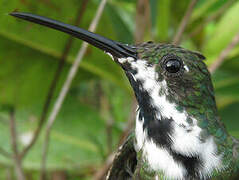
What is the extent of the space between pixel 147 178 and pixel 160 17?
82 centimetres

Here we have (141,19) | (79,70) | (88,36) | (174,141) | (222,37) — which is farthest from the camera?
(222,37)

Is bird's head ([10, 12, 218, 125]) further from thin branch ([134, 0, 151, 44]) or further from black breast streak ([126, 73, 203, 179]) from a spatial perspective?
thin branch ([134, 0, 151, 44])

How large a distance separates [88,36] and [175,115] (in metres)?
0.32

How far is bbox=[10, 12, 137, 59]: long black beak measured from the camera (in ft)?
3.26

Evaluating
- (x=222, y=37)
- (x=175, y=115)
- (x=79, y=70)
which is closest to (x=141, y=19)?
(x=79, y=70)

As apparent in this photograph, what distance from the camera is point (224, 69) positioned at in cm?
198

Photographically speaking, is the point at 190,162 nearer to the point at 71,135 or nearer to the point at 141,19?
the point at 141,19

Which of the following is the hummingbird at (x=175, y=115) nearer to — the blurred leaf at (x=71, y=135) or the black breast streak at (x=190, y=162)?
the black breast streak at (x=190, y=162)

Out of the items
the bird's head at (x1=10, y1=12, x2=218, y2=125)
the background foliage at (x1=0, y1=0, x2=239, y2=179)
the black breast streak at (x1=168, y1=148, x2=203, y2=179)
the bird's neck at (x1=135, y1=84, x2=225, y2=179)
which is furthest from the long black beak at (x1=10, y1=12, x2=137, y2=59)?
the background foliage at (x1=0, y1=0, x2=239, y2=179)

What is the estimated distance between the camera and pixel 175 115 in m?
1.13

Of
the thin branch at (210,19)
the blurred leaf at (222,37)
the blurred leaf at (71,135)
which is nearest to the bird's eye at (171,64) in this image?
the thin branch at (210,19)

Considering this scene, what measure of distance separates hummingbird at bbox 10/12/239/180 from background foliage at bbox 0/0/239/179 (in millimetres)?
489

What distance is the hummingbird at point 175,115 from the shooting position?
112 centimetres

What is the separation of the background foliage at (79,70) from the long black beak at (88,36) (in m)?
0.41
